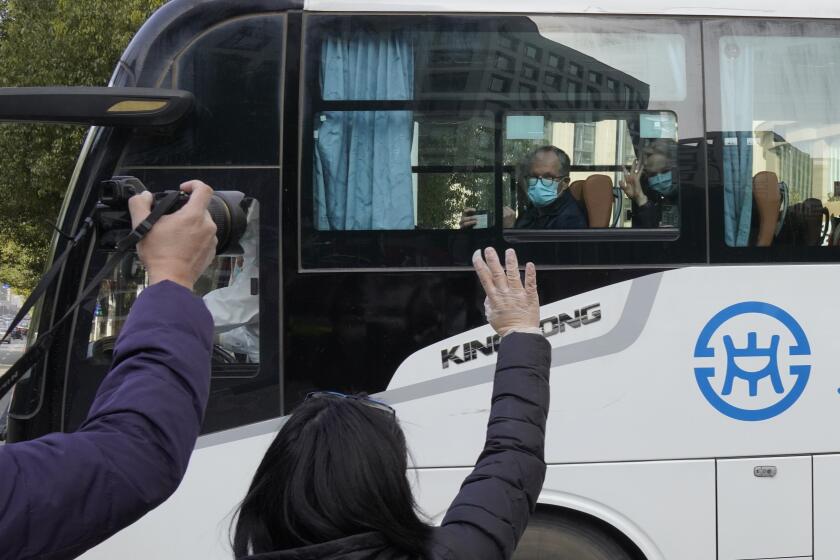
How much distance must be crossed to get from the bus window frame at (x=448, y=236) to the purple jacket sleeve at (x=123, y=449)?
2.67 meters

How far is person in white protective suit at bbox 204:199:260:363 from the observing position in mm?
4176

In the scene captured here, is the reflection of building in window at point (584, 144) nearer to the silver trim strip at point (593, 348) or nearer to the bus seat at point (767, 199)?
the silver trim strip at point (593, 348)

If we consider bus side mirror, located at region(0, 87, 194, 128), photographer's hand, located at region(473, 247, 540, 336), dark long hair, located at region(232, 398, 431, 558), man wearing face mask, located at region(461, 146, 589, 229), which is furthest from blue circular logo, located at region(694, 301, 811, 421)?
dark long hair, located at region(232, 398, 431, 558)

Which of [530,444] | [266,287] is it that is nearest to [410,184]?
[266,287]

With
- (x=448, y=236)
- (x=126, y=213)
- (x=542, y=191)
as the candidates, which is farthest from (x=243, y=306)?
(x=126, y=213)

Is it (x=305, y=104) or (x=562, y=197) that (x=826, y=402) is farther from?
(x=305, y=104)

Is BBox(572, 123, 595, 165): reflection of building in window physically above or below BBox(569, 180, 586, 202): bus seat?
above

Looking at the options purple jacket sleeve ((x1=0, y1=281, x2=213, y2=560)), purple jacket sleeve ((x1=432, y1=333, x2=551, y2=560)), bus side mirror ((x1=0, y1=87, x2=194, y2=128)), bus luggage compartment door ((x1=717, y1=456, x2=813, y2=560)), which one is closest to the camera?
purple jacket sleeve ((x1=0, y1=281, x2=213, y2=560))

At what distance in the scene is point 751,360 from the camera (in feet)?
14.0

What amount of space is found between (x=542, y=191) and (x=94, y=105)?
6.55 feet

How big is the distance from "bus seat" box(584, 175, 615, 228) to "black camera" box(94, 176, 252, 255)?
262 centimetres

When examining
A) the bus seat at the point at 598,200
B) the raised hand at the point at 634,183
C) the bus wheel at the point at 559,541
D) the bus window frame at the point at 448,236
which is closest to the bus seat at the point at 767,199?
the bus window frame at the point at 448,236

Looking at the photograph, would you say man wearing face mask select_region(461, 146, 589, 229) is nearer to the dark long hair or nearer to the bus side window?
the bus side window

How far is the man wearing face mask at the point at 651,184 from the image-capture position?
4.41 meters
